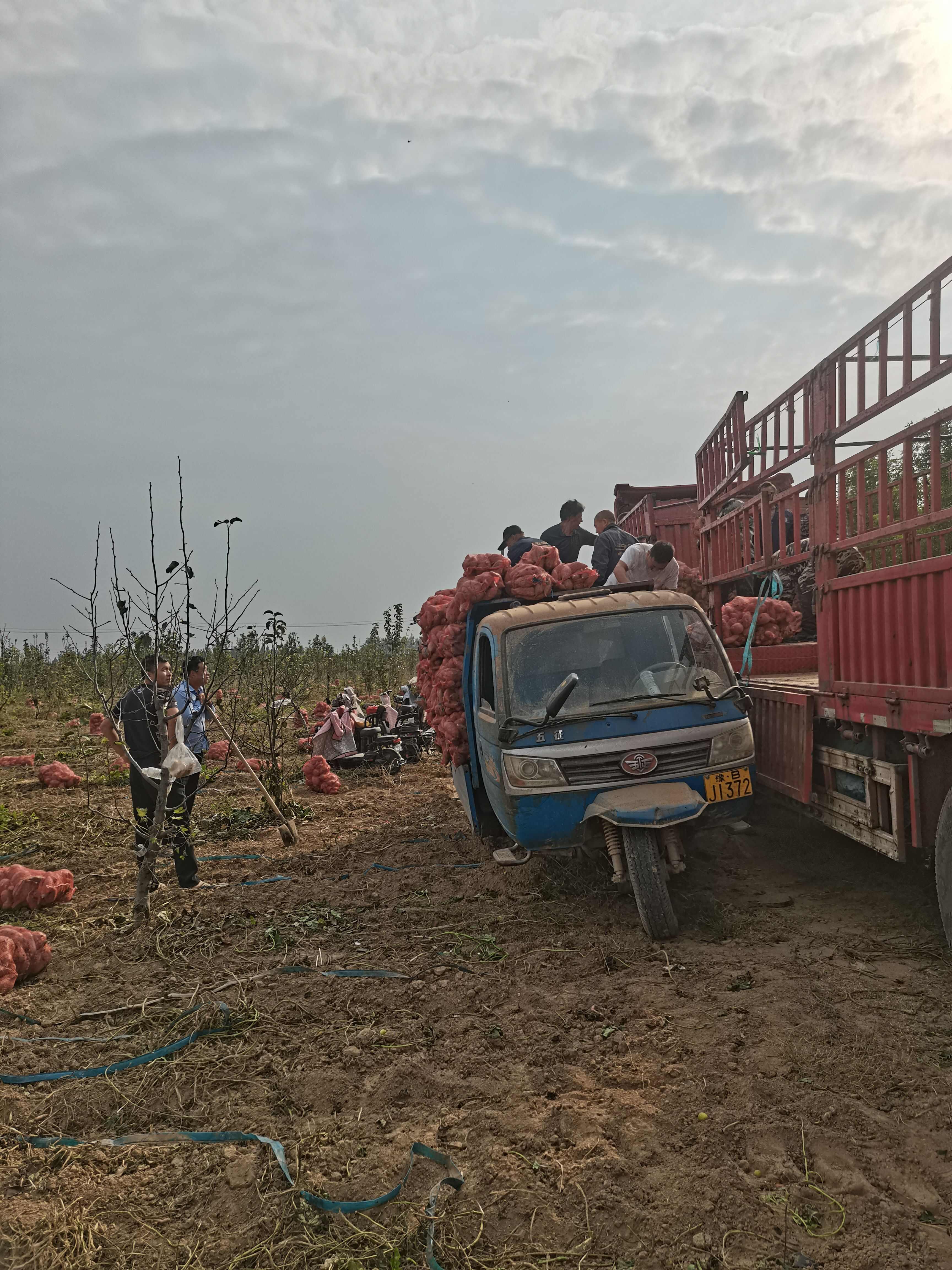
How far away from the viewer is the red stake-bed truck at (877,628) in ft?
13.3

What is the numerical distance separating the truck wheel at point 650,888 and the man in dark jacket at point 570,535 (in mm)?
4316

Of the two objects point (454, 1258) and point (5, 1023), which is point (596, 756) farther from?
point (5, 1023)

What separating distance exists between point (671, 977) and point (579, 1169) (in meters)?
1.65

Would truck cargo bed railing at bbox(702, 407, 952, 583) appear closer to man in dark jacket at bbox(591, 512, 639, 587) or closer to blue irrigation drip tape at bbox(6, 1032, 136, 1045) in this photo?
man in dark jacket at bbox(591, 512, 639, 587)

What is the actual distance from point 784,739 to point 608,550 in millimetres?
3041

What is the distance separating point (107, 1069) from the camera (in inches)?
144

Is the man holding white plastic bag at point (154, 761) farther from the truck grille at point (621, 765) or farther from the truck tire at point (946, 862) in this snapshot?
the truck tire at point (946, 862)

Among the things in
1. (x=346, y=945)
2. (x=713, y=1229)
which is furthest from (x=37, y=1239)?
(x=346, y=945)

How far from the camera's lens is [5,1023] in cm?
421

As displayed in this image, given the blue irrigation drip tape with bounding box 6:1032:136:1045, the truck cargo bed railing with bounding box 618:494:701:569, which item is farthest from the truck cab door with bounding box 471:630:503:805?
the truck cargo bed railing with bounding box 618:494:701:569

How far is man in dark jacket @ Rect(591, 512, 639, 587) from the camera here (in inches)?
323

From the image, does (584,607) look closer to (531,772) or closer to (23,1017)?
(531,772)

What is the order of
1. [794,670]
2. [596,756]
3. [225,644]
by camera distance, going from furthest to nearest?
1. [794,670]
2. [225,644]
3. [596,756]

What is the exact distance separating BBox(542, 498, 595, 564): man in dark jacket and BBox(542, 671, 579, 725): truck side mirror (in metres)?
3.72
